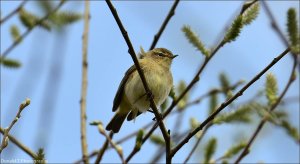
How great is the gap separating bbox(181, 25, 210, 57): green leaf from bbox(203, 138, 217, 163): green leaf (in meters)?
0.75

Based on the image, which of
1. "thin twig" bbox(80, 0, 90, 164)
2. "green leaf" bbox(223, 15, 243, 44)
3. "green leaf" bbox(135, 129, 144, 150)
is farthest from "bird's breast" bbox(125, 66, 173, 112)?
"green leaf" bbox(135, 129, 144, 150)

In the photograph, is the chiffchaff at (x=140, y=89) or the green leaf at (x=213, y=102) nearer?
the green leaf at (x=213, y=102)

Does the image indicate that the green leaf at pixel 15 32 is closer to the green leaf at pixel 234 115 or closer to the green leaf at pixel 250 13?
the green leaf at pixel 234 115

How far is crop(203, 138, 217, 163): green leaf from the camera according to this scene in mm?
4384

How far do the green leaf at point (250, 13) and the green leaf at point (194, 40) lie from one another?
51cm

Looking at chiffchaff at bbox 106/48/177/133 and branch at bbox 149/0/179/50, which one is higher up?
branch at bbox 149/0/179/50

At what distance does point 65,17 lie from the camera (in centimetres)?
520

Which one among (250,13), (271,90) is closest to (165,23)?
(250,13)

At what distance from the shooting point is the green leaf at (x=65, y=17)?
16.6 feet

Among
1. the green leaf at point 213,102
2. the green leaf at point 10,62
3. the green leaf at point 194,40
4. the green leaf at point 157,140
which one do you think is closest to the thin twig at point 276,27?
the green leaf at point 194,40

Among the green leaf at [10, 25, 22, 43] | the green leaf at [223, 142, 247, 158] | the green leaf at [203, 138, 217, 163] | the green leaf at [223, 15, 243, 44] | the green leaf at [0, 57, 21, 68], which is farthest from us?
the green leaf at [10, 25, 22, 43]

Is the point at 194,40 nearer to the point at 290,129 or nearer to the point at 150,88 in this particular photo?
the point at 290,129

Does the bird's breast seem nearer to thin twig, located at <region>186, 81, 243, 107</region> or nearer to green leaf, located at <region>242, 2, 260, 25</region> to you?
thin twig, located at <region>186, 81, 243, 107</region>

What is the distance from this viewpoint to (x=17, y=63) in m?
4.93
